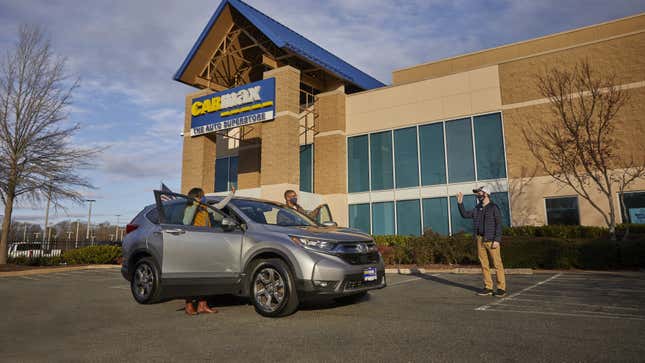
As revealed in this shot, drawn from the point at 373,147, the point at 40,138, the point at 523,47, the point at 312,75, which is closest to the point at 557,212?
the point at 373,147

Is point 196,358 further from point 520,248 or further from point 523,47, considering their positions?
point 523,47

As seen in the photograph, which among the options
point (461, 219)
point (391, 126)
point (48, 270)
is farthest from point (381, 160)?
point (48, 270)

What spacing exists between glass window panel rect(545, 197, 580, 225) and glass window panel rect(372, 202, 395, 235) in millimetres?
Answer: 7287

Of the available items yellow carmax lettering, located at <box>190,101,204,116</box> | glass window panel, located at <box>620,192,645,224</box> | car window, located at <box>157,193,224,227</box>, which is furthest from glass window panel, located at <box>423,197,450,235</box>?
car window, located at <box>157,193,224,227</box>

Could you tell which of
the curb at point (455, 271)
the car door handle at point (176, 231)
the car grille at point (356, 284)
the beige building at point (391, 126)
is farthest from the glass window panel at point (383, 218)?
the car door handle at point (176, 231)

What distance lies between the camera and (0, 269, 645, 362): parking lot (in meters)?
4.09

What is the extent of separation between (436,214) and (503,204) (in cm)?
313

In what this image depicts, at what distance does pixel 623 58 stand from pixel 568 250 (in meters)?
9.83

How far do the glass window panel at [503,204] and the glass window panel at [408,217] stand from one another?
3753 mm

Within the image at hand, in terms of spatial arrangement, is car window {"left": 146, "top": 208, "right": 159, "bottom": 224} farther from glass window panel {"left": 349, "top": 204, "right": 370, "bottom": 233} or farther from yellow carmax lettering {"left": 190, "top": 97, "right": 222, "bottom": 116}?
yellow carmax lettering {"left": 190, "top": 97, "right": 222, "bottom": 116}

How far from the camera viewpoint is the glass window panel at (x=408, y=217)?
2163 centimetres

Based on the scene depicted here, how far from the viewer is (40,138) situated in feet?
61.0

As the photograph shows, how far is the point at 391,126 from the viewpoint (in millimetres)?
23141

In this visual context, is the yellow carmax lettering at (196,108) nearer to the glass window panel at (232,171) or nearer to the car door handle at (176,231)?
the glass window panel at (232,171)
